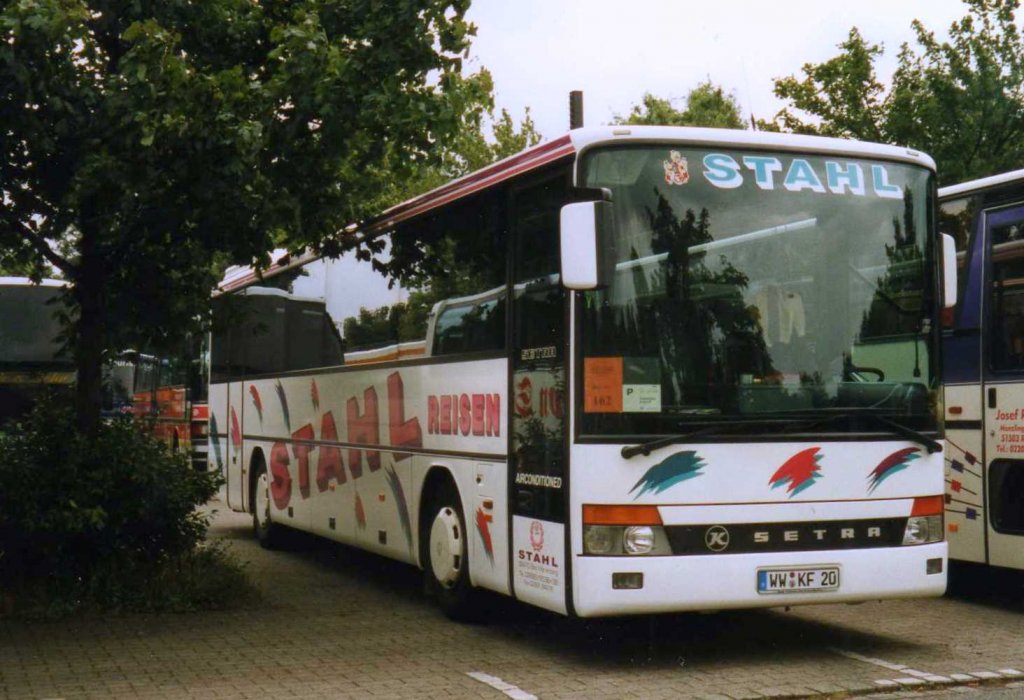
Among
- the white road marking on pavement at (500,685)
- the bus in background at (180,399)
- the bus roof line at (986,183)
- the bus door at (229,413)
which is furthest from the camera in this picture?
the bus in background at (180,399)

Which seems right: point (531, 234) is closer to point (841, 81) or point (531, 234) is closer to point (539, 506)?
point (539, 506)

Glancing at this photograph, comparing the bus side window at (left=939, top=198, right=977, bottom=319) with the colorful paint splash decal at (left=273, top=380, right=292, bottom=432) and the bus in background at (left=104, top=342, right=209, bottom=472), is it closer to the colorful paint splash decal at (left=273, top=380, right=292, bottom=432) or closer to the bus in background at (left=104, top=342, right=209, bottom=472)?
the colorful paint splash decal at (left=273, top=380, right=292, bottom=432)

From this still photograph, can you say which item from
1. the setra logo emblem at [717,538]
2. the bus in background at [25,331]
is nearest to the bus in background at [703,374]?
the setra logo emblem at [717,538]

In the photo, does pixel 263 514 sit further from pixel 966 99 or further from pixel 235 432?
pixel 966 99

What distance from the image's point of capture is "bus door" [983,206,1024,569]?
10742 mm

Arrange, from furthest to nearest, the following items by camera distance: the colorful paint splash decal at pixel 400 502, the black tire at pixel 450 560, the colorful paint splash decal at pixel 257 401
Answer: the colorful paint splash decal at pixel 257 401 < the colorful paint splash decal at pixel 400 502 < the black tire at pixel 450 560

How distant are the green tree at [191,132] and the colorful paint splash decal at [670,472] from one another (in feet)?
10.9

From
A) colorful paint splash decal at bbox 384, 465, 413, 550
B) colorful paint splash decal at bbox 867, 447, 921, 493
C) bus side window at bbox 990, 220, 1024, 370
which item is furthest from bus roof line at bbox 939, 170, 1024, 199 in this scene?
colorful paint splash decal at bbox 384, 465, 413, 550

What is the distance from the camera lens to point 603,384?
8453 millimetres

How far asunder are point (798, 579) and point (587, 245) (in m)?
2.36

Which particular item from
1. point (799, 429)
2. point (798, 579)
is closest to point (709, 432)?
point (799, 429)

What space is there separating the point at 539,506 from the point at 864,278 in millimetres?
2456

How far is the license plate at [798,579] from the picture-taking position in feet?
28.0

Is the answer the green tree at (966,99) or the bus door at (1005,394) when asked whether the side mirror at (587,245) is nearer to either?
the bus door at (1005,394)
